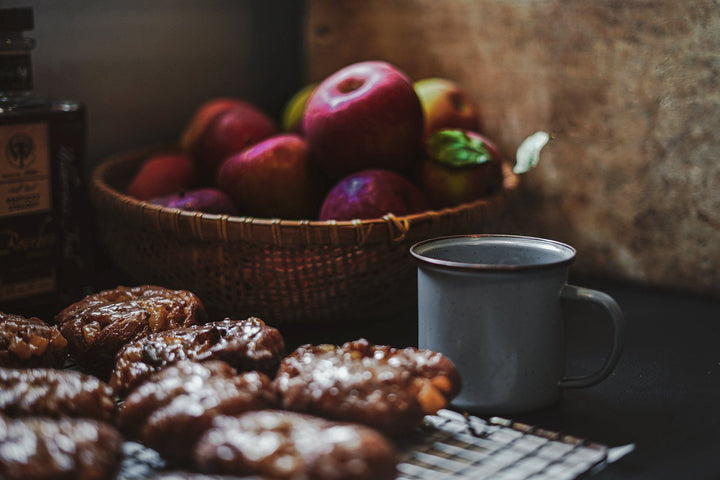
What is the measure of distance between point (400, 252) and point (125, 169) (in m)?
0.52

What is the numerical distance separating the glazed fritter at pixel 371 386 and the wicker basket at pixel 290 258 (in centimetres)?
20

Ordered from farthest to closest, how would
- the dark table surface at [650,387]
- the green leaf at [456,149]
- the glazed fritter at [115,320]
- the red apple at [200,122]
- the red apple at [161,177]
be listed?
1. the red apple at [200,122]
2. the red apple at [161,177]
3. the green leaf at [456,149]
4. the glazed fritter at [115,320]
5. the dark table surface at [650,387]

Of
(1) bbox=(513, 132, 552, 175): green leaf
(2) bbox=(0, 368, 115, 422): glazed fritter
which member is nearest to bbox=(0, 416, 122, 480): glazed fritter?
(2) bbox=(0, 368, 115, 422): glazed fritter

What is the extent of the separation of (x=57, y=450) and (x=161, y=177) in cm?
Answer: 64

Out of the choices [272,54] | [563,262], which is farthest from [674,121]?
[272,54]

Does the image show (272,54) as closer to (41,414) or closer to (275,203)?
(275,203)

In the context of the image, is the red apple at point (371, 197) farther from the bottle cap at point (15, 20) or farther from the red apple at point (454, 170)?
the bottle cap at point (15, 20)

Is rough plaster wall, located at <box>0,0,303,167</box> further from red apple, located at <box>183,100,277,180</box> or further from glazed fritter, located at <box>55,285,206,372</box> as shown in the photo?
glazed fritter, located at <box>55,285,206,372</box>

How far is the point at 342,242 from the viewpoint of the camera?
826mm

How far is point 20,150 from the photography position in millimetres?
894

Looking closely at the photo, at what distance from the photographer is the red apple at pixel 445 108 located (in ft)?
3.55

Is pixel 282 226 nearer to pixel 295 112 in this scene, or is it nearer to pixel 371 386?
pixel 371 386

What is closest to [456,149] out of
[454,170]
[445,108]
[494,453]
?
[454,170]

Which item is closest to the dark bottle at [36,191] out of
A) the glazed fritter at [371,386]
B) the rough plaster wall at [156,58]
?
the rough plaster wall at [156,58]
